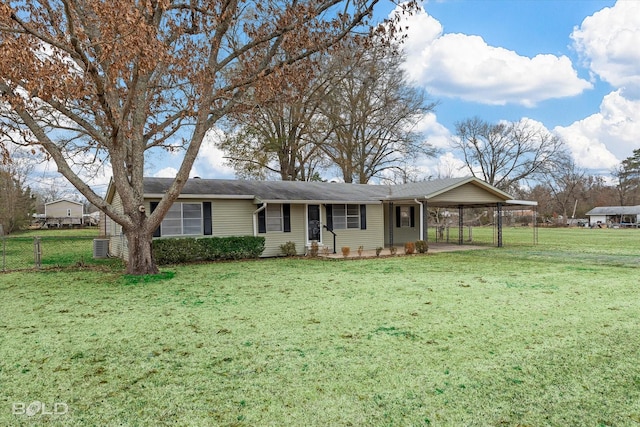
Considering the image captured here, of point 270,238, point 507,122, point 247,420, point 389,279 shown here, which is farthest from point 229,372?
point 507,122

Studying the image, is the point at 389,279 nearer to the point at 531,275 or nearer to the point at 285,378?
the point at 531,275

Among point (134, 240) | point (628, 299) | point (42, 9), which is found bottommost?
point (628, 299)

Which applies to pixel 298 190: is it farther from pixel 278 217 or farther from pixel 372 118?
pixel 372 118

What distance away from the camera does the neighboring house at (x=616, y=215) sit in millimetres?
45781

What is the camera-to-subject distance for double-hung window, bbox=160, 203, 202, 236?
42.5 feet

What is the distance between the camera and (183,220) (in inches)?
519

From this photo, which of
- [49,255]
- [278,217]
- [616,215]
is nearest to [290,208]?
[278,217]

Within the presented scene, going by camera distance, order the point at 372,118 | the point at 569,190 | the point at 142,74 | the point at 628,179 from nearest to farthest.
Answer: the point at 142,74 < the point at 372,118 < the point at 569,190 < the point at 628,179

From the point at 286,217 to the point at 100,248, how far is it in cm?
678

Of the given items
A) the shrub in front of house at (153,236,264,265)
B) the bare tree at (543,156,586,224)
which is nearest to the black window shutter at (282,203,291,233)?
the shrub in front of house at (153,236,264,265)

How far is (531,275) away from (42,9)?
40.4ft

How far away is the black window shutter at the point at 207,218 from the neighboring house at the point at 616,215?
4581 cm

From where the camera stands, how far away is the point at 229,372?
361cm

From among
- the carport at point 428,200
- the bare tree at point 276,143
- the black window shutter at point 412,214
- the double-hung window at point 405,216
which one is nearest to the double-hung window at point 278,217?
the carport at point 428,200
